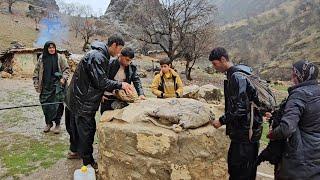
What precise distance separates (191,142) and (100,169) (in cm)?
126

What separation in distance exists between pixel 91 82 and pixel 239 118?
1975 millimetres

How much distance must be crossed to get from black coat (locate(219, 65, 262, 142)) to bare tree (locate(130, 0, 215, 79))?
79.8ft

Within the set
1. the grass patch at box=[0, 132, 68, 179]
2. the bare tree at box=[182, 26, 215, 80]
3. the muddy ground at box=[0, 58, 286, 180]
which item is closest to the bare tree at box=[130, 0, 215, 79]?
the bare tree at box=[182, 26, 215, 80]

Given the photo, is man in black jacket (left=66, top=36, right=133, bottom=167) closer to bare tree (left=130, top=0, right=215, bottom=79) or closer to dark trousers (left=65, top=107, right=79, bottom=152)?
dark trousers (left=65, top=107, right=79, bottom=152)

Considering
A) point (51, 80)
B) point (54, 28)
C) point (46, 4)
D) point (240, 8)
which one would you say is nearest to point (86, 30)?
point (54, 28)

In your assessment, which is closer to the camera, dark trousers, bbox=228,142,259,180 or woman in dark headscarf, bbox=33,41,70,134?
dark trousers, bbox=228,142,259,180

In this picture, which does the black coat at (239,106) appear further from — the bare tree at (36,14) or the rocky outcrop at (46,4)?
the rocky outcrop at (46,4)

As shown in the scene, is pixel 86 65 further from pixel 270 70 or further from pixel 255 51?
pixel 255 51

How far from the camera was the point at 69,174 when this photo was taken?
16.3 feet

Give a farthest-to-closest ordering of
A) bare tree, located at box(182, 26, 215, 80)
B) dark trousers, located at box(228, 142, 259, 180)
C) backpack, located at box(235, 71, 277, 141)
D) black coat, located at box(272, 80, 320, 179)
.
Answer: bare tree, located at box(182, 26, 215, 80), dark trousers, located at box(228, 142, 259, 180), backpack, located at box(235, 71, 277, 141), black coat, located at box(272, 80, 320, 179)

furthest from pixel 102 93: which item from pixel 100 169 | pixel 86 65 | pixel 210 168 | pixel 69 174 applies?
pixel 210 168

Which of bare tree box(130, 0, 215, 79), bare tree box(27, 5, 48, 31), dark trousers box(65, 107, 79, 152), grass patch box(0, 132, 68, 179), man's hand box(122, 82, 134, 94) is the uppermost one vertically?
bare tree box(27, 5, 48, 31)

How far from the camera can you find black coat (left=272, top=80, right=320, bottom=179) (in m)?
3.15

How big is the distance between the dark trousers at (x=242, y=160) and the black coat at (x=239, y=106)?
80 mm
